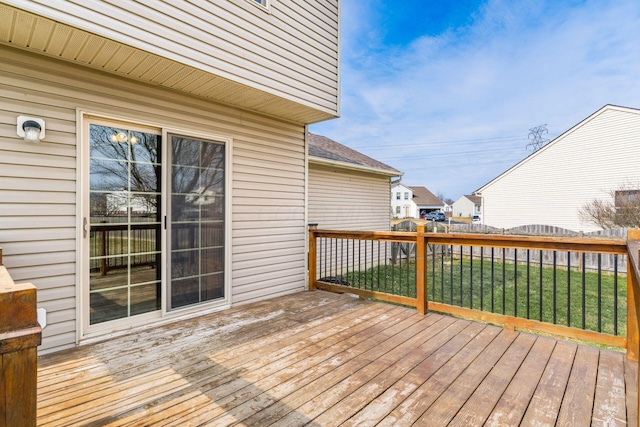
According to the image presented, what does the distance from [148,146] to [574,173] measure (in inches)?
588

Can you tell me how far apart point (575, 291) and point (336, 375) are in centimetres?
598

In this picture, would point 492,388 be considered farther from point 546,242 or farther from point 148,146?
point 148,146

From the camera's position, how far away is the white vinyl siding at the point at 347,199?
7078mm

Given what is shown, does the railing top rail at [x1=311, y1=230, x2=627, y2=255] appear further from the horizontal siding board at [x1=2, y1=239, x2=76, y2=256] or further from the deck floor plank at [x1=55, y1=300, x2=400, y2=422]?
the horizontal siding board at [x1=2, y1=239, x2=76, y2=256]

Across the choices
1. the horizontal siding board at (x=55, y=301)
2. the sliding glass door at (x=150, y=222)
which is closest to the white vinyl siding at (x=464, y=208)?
the sliding glass door at (x=150, y=222)

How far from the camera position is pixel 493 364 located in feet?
7.72

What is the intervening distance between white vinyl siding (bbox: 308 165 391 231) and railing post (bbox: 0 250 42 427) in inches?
240

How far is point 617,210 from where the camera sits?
1046cm

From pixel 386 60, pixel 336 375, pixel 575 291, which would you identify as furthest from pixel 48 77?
Result: pixel 386 60

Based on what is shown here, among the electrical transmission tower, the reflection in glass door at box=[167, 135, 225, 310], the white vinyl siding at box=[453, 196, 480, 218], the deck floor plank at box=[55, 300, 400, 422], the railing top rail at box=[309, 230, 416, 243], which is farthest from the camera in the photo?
the white vinyl siding at box=[453, 196, 480, 218]

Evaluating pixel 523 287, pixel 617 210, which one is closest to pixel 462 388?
pixel 523 287

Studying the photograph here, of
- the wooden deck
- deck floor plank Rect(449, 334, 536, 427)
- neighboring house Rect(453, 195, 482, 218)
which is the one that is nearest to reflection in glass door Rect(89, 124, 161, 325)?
the wooden deck

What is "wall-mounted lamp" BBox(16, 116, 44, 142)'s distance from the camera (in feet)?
8.00

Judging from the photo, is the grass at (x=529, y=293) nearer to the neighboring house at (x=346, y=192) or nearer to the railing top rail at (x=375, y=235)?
the railing top rail at (x=375, y=235)
